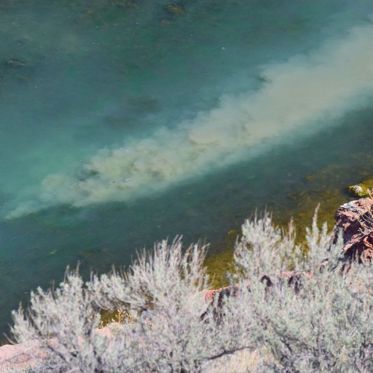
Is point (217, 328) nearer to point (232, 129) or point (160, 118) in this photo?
point (232, 129)

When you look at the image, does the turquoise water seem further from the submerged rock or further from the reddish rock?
the reddish rock

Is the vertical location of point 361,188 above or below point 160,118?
below

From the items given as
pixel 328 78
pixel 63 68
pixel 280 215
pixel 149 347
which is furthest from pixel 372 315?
pixel 63 68

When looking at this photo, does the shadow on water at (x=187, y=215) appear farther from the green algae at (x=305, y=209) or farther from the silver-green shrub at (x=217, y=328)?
the silver-green shrub at (x=217, y=328)

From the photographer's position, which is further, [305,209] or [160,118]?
[160,118]

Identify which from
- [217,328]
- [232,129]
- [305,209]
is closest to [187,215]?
[305,209]

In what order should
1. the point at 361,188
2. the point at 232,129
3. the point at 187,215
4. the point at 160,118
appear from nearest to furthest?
the point at 187,215 → the point at 361,188 → the point at 232,129 → the point at 160,118

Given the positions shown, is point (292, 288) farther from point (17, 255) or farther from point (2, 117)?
point (2, 117)

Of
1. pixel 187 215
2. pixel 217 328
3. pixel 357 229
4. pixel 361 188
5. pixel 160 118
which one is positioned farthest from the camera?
pixel 160 118
